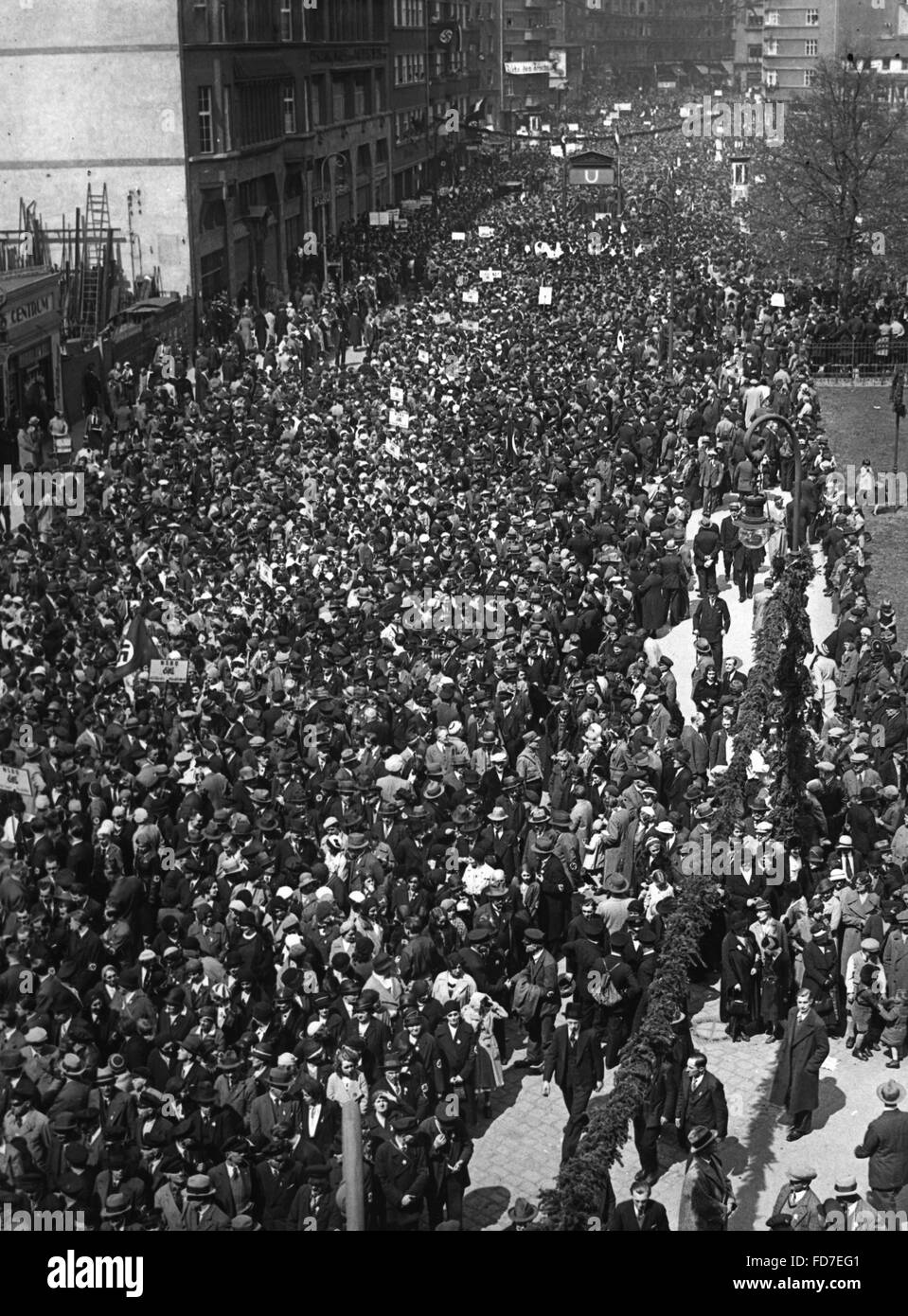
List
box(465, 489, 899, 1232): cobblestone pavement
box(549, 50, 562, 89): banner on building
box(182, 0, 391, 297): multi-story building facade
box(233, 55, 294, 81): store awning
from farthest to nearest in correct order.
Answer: box(549, 50, 562, 89): banner on building
box(233, 55, 294, 81): store awning
box(182, 0, 391, 297): multi-story building facade
box(465, 489, 899, 1232): cobblestone pavement

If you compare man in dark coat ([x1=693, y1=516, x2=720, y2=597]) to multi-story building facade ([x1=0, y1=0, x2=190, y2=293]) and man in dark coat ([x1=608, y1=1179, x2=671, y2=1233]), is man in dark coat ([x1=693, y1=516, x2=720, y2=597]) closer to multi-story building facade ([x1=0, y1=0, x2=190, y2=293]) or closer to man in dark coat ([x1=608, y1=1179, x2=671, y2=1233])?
man in dark coat ([x1=608, y1=1179, x2=671, y2=1233])

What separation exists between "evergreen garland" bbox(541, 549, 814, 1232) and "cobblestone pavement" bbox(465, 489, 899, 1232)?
0.77m

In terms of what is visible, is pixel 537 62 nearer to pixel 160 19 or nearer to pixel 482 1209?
pixel 160 19

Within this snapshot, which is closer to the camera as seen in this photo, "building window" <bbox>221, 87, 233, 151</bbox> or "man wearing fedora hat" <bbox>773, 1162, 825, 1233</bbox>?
"man wearing fedora hat" <bbox>773, 1162, 825, 1233</bbox>

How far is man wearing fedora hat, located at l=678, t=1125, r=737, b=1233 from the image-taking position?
12711 millimetres

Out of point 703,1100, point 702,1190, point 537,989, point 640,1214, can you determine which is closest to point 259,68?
point 537,989

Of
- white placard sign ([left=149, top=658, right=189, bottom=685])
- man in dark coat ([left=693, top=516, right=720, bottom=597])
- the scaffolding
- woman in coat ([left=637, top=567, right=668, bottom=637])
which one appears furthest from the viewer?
the scaffolding

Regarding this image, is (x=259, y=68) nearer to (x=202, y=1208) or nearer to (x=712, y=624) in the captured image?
(x=712, y=624)

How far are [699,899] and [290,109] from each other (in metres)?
50.1

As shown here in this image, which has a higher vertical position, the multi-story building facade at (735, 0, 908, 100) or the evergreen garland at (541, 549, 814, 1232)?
the multi-story building facade at (735, 0, 908, 100)

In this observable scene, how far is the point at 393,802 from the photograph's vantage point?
18.3 meters

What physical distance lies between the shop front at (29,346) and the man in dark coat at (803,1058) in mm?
24089

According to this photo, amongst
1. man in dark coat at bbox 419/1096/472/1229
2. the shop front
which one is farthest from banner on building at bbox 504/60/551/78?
man in dark coat at bbox 419/1096/472/1229

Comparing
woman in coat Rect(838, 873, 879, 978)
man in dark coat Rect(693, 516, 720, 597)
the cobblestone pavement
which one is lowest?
the cobblestone pavement
